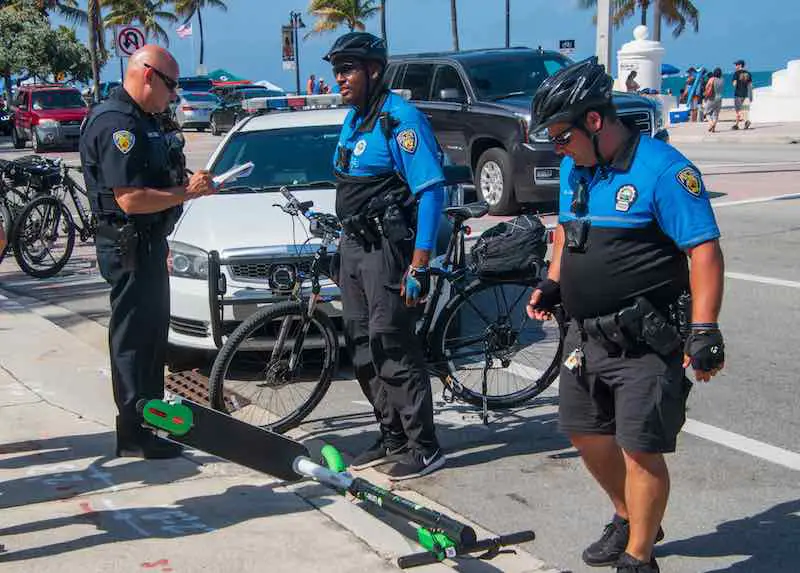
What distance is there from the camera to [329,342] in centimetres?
582

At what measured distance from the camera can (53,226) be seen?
10969 mm

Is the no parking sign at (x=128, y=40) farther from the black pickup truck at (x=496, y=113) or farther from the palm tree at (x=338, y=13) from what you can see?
the palm tree at (x=338, y=13)

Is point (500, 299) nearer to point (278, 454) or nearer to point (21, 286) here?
point (278, 454)

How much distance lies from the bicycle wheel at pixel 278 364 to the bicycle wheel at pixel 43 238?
5.64 m

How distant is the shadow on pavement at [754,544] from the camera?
409cm

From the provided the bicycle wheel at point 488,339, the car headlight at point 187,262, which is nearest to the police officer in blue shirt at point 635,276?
the bicycle wheel at point 488,339

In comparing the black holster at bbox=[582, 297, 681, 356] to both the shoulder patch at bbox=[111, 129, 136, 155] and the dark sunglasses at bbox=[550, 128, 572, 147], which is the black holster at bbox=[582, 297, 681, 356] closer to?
the dark sunglasses at bbox=[550, 128, 572, 147]

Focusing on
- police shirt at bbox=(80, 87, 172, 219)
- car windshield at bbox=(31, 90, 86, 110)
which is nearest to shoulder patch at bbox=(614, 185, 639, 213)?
police shirt at bbox=(80, 87, 172, 219)

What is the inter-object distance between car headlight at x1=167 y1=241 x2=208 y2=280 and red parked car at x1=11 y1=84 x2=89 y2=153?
86.2 ft

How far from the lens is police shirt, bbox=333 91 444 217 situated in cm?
479

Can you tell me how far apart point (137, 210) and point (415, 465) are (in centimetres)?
179

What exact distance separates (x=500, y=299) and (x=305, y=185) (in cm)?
221

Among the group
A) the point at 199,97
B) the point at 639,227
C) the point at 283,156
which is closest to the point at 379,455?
the point at 639,227

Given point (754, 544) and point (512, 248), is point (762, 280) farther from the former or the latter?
point (754, 544)
